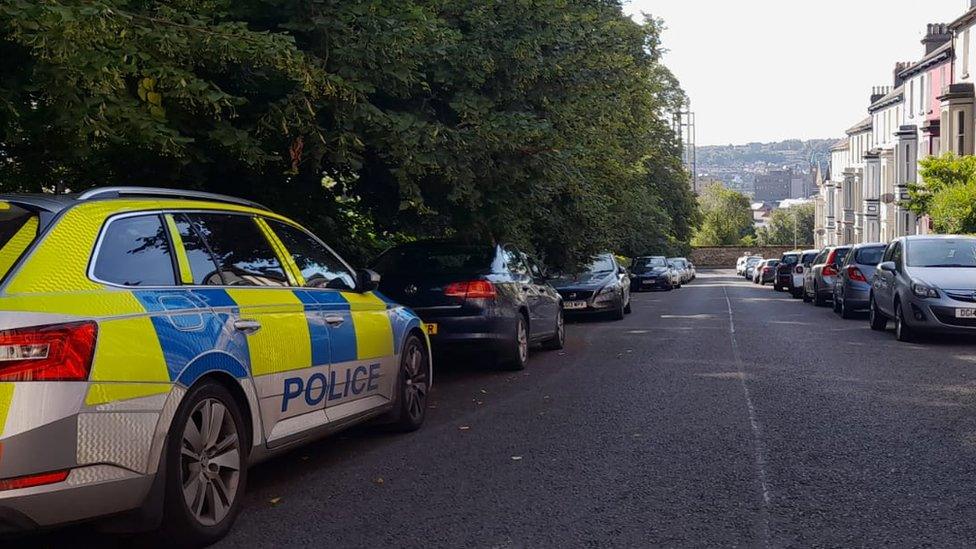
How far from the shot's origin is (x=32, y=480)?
13.8 feet

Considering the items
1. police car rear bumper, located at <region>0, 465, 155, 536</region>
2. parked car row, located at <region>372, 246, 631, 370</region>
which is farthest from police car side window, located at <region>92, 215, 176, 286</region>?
parked car row, located at <region>372, 246, 631, 370</region>

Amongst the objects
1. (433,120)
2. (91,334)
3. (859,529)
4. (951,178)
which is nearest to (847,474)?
(859,529)

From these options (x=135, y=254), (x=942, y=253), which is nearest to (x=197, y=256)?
(x=135, y=254)

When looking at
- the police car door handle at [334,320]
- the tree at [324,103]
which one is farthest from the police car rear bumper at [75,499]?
the tree at [324,103]

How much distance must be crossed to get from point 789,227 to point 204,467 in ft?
568

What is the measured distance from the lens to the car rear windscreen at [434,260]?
1195 cm

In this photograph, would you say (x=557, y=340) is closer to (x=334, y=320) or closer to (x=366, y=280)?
(x=366, y=280)

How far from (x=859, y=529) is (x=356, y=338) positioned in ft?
11.0

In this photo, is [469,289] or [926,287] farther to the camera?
[926,287]

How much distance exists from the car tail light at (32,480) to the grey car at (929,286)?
43.9ft

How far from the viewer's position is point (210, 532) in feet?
16.9

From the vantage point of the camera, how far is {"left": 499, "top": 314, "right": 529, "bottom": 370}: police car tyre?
1235cm

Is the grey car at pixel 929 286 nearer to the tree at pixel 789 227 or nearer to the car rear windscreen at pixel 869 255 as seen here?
the car rear windscreen at pixel 869 255

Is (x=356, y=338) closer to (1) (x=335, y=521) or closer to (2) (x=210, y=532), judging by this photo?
(1) (x=335, y=521)
